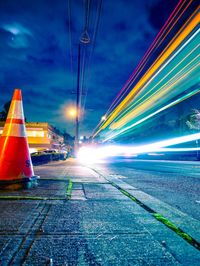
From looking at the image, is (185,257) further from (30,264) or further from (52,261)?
(30,264)

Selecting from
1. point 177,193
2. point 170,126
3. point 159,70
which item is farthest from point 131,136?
point 177,193

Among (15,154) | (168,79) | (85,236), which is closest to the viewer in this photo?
(85,236)

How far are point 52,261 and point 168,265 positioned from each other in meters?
0.84

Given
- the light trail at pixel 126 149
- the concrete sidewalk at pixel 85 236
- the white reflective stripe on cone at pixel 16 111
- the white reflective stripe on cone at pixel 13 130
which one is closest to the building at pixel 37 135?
the light trail at pixel 126 149

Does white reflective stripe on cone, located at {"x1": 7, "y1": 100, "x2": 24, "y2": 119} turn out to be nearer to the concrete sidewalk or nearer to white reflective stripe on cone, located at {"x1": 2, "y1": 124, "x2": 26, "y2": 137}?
white reflective stripe on cone, located at {"x1": 2, "y1": 124, "x2": 26, "y2": 137}

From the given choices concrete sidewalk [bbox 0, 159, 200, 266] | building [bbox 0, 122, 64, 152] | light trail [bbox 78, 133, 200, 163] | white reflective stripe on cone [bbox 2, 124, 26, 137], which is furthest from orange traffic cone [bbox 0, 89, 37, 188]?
building [bbox 0, 122, 64, 152]

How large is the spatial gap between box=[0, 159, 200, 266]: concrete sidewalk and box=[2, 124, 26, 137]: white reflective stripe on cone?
1684mm

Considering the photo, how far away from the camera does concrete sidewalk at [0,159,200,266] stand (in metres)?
1.81

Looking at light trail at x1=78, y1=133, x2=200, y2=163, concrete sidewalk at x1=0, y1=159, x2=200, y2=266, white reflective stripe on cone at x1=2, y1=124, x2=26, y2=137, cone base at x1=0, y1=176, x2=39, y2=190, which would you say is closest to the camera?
concrete sidewalk at x1=0, y1=159, x2=200, y2=266

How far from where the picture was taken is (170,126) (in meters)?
40.7

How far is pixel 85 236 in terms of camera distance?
228 cm

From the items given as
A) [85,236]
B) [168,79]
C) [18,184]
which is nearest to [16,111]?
[18,184]

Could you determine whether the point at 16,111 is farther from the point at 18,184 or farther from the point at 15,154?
the point at 18,184

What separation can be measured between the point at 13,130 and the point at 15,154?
0.53 meters
